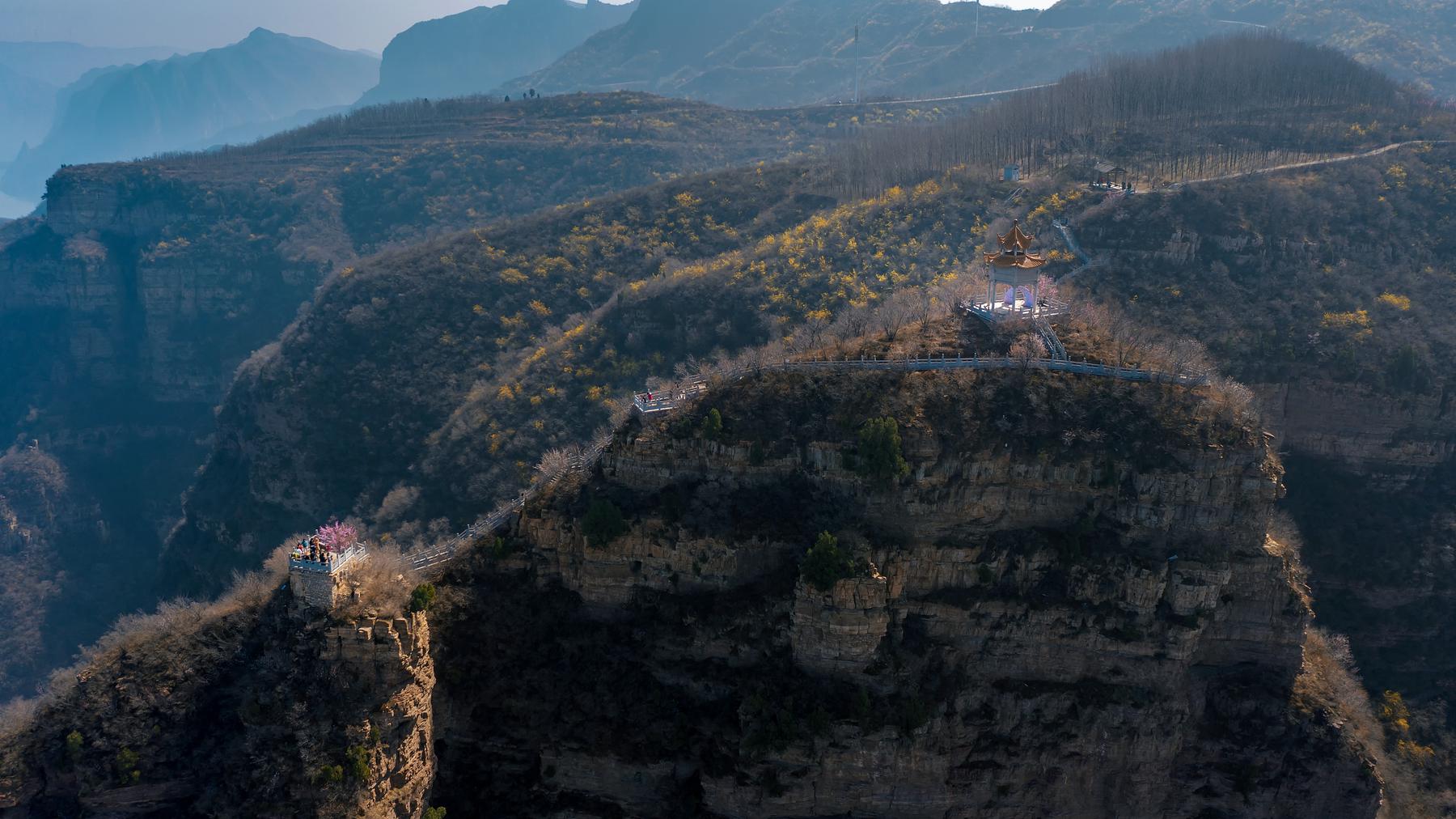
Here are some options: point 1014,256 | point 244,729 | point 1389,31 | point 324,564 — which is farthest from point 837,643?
point 1389,31

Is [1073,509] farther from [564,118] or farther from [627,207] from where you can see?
[564,118]

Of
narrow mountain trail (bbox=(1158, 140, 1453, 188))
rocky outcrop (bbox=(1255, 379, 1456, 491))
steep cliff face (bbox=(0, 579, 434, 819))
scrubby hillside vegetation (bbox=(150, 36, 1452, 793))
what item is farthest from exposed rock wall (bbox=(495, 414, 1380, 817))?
narrow mountain trail (bbox=(1158, 140, 1453, 188))

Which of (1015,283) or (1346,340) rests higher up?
(1015,283)

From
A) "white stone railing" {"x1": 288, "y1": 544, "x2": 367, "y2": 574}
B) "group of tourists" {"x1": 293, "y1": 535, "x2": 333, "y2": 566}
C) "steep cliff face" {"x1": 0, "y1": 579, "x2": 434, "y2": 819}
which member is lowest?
"steep cliff face" {"x1": 0, "y1": 579, "x2": 434, "y2": 819}

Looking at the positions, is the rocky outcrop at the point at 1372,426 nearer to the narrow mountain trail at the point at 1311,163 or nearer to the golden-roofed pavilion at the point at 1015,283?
the golden-roofed pavilion at the point at 1015,283

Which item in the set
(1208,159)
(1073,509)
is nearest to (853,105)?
(1208,159)

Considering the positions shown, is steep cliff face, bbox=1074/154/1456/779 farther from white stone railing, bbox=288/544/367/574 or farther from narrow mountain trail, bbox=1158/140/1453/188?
white stone railing, bbox=288/544/367/574

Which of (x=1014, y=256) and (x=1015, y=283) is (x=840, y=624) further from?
(x=1014, y=256)

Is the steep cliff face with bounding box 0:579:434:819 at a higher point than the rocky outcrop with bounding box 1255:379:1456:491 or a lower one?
lower

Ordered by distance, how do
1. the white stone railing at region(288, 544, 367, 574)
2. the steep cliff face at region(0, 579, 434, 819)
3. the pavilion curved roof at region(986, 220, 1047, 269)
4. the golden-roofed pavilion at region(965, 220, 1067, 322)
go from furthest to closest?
the pavilion curved roof at region(986, 220, 1047, 269)
the golden-roofed pavilion at region(965, 220, 1067, 322)
the white stone railing at region(288, 544, 367, 574)
the steep cliff face at region(0, 579, 434, 819)
